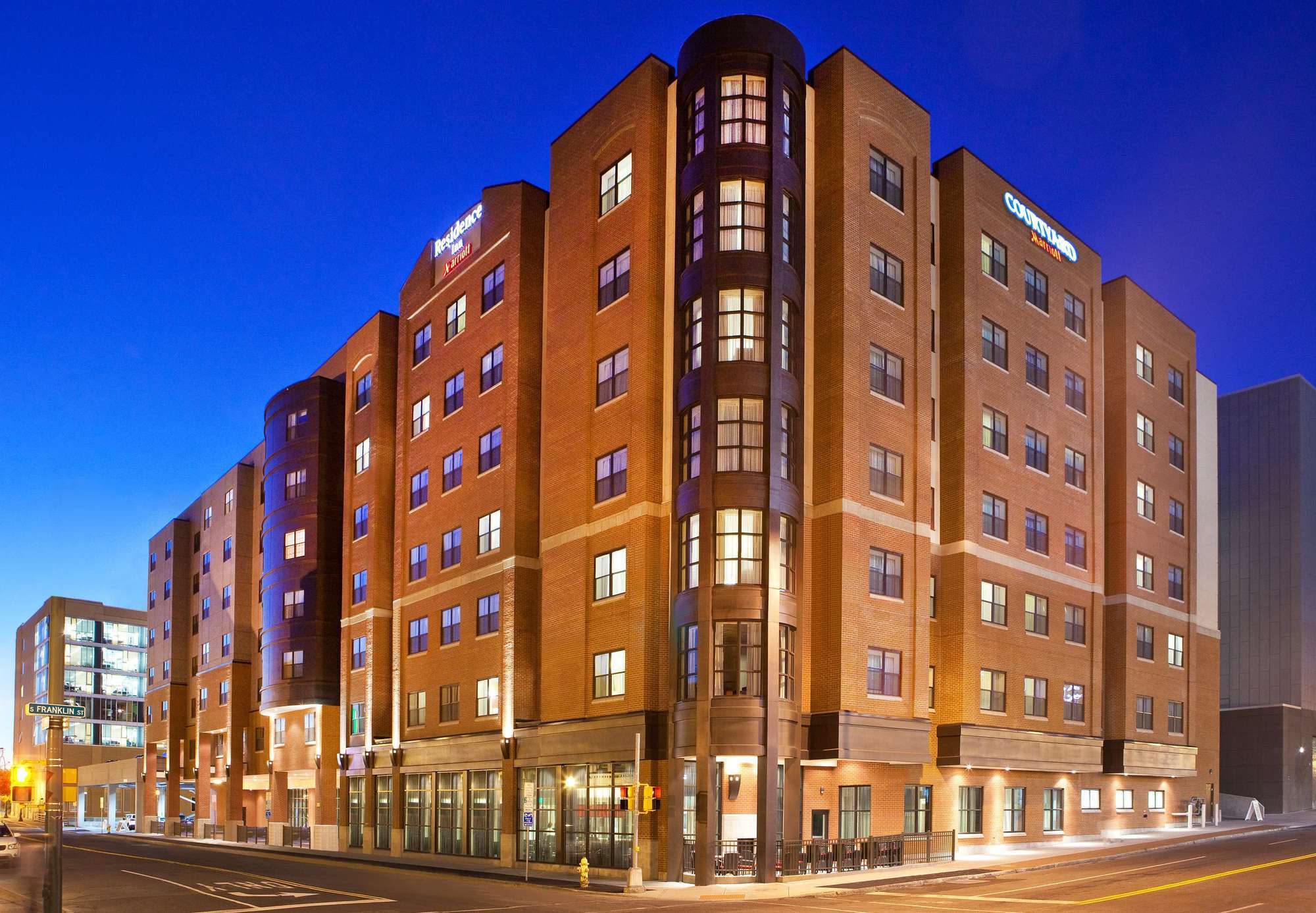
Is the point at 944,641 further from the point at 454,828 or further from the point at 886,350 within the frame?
the point at 454,828

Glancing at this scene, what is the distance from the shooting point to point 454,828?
184 ft

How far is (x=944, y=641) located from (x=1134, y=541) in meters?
17.6

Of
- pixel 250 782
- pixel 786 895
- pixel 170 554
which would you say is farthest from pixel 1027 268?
pixel 170 554

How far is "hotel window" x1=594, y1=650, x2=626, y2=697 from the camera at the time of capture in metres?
45.3

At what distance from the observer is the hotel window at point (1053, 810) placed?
2159 inches

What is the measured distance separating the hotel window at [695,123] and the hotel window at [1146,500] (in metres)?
31.6

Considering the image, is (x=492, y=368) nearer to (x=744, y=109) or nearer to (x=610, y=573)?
(x=610, y=573)

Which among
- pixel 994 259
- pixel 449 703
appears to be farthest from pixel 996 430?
pixel 449 703

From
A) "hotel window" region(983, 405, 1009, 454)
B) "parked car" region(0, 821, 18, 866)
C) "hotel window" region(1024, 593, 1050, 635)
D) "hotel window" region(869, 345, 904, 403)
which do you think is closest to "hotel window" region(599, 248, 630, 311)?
"hotel window" region(869, 345, 904, 403)

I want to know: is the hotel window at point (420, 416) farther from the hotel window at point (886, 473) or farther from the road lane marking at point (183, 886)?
the hotel window at point (886, 473)

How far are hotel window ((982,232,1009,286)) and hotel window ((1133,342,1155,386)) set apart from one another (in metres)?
12.8

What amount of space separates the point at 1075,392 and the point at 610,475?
25248mm

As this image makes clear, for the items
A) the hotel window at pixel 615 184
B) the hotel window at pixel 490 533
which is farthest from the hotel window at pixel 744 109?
the hotel window at pixel 490 533

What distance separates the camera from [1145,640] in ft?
204
